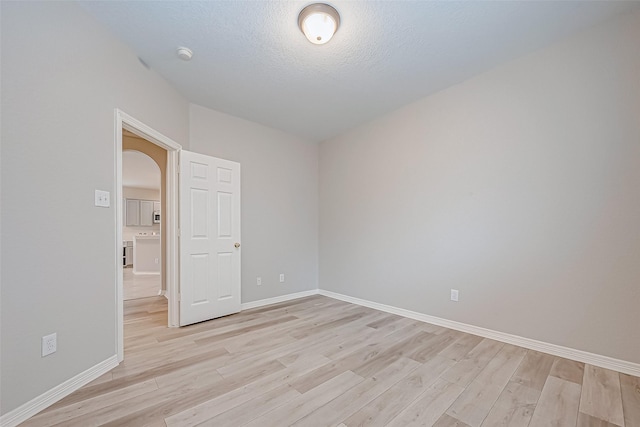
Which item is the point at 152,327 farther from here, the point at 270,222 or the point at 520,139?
the point at 520,139

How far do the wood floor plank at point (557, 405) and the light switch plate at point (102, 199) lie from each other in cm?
323

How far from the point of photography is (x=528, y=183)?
251cm

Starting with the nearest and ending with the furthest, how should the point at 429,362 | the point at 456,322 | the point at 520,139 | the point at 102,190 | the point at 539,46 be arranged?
the point at 102,190 → the point at 429,362 → the point at 539,46 → the point at 520,139 → the point at 456,322

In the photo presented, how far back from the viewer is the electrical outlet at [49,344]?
1.64m

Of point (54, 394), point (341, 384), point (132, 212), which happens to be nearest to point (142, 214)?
point (132, 212)

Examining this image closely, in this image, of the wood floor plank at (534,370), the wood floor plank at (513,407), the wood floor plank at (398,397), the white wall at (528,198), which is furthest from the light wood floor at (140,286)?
the wood floor plank at (534,370)

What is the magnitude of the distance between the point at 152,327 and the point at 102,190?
5.80 feet

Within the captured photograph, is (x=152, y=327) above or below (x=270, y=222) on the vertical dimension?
below

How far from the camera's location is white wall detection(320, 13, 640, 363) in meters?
2.09

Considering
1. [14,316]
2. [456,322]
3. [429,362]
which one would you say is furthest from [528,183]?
[14,316]

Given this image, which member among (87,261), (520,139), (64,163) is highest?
(520,139)

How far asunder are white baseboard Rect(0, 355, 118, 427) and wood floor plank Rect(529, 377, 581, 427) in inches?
114

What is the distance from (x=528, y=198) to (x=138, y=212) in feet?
34.9

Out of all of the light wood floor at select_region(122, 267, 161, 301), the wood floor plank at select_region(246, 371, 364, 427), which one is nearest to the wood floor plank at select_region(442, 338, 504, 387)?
the wood floor plank at select_region(246, 371, 364, 427)
